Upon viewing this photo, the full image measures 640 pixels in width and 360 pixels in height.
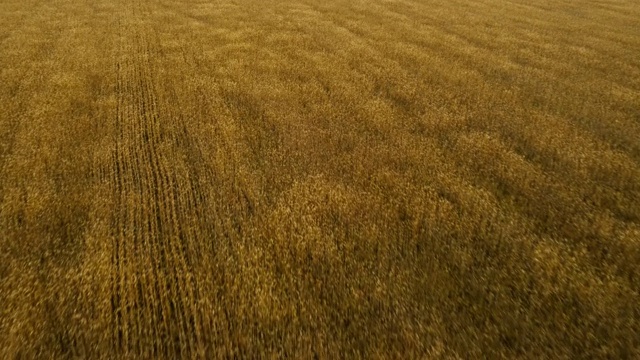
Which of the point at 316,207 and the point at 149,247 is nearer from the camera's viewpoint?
the point at 149,247

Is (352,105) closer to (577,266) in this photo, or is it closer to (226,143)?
(226,143)

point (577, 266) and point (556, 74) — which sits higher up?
point (556, 74)

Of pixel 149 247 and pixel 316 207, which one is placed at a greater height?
pixel 316 207

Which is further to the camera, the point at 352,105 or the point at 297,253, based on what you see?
the point at 352,105

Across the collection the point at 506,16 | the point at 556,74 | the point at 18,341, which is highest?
the point at 506,16

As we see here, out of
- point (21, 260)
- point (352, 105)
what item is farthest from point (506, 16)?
point (21, 260)
